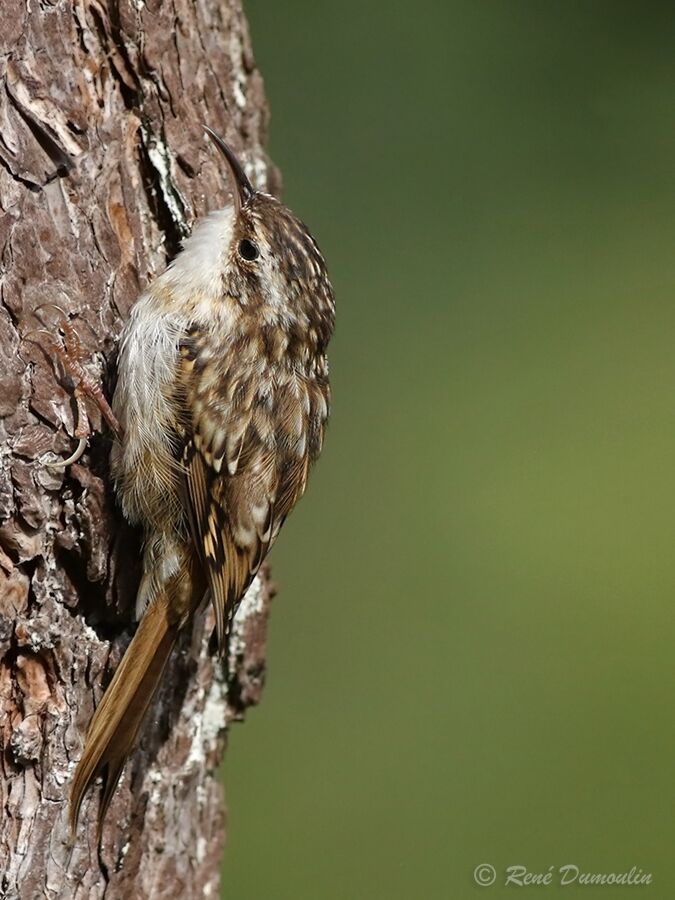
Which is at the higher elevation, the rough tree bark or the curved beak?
the curved beak

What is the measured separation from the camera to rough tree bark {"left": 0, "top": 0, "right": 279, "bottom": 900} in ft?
6.74

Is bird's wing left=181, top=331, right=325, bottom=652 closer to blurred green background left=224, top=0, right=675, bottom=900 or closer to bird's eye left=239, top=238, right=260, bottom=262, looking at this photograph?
bird's eye left=239, top=238, right=260, bottom=262

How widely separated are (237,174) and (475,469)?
1.91m

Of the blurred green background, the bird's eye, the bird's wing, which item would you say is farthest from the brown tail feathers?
the blurred green background

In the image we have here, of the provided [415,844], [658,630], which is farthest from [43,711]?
[658,630]

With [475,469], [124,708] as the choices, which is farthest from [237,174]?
[475,469]

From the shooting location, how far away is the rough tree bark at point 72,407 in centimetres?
205

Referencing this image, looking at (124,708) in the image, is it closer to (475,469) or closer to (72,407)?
(72,407)

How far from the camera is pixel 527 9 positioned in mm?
4719
